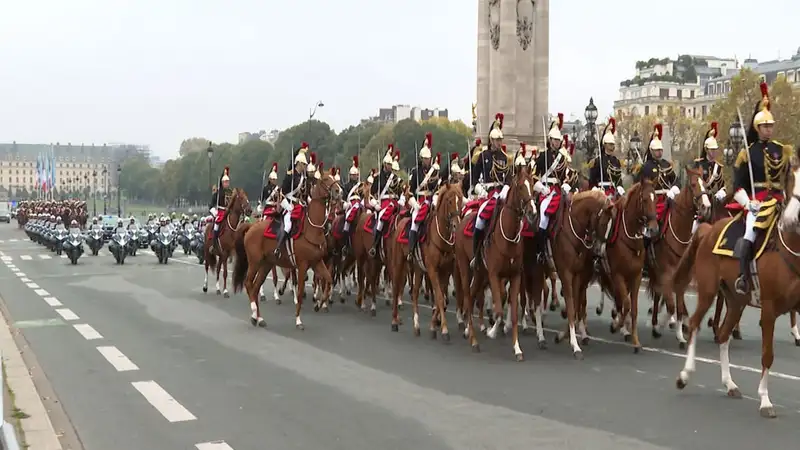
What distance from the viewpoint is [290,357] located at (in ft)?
44.1

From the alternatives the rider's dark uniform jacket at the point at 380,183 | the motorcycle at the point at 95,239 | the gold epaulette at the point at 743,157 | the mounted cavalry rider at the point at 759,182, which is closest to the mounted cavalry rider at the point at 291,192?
the rider's dark uniform jacket at the point at 380,183

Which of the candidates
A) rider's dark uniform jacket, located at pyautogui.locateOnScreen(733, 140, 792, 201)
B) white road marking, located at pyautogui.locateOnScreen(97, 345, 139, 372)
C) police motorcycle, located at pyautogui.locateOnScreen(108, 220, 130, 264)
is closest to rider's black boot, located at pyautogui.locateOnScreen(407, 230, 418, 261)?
white road marking, located at pyautogui.locateOnScreen(97, 345, 139, 372)

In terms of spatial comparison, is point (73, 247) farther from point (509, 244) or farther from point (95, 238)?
point (509, 244)

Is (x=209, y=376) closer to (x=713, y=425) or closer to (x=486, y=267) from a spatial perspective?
(x=486, y=267)

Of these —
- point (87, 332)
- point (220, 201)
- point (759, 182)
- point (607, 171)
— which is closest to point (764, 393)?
point (759, 182)

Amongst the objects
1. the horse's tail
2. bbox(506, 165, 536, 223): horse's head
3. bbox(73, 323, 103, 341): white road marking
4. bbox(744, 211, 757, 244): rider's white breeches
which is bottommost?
bbox(73, 323, 103, 341): white road marking

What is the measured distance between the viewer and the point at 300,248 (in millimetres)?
16312

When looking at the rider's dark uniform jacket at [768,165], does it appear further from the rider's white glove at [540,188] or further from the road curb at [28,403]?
the road curb at [28,403]

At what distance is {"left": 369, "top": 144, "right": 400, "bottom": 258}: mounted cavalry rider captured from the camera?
1823 cm

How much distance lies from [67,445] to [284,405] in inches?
89.8

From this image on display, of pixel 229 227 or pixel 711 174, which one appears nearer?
pixel 711 174

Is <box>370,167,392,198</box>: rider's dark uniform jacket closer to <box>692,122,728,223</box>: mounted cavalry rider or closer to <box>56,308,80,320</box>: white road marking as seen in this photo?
<box>56,308,80,320</box>: white road marking

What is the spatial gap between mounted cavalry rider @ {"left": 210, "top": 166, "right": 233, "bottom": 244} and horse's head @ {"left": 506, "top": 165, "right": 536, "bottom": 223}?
9857mm

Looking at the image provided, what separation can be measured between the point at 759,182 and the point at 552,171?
5.01 m
